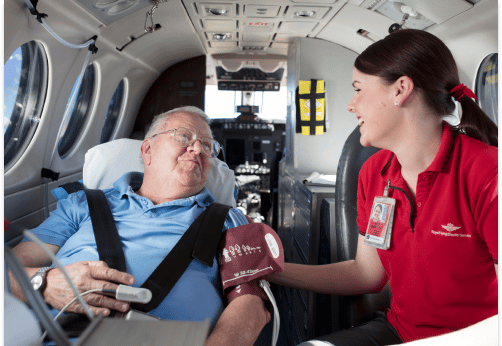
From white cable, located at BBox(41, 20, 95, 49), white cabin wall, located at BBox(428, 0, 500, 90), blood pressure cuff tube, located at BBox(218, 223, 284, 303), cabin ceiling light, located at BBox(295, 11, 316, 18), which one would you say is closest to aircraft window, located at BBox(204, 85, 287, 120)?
cabin ceiling light, located at BBox(295, 11, 316, 18)

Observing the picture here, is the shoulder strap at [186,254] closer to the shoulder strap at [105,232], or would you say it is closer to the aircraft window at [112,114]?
the shoulder strap at [105,232]

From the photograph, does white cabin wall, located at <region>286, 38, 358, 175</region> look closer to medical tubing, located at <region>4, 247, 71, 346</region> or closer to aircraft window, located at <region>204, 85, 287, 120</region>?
aircraft window, located at <region>204, 85, 287, 120</region>

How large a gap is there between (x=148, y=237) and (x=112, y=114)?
3687mm

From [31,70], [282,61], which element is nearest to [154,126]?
Answer: [31,70]

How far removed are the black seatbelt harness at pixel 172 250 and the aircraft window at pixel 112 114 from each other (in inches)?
132

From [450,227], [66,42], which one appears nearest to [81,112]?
[66,42]

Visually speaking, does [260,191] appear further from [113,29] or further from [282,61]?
[113,29]

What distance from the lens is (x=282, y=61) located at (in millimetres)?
4977

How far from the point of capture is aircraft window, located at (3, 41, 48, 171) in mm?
2371

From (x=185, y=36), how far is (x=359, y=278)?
11.4 feet

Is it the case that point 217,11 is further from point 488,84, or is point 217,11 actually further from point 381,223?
point 381,223

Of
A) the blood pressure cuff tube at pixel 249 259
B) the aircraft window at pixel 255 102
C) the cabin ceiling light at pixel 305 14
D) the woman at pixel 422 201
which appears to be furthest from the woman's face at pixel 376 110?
the aircraft window at pixel 255 102

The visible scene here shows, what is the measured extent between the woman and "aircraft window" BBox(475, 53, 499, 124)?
156cm

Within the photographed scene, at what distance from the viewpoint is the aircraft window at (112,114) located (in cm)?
456
